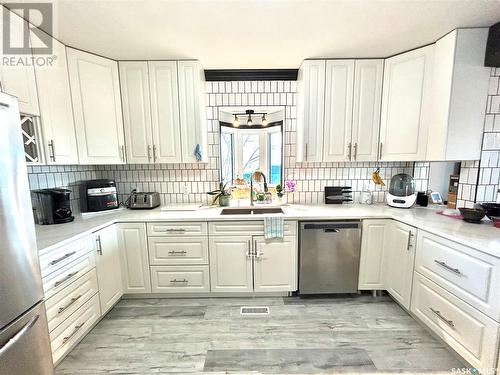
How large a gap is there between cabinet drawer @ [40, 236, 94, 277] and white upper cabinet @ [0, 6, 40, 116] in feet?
3.33

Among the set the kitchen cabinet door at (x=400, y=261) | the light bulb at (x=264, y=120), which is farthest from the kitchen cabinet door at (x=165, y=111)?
the kitchen cabinet door at (x=400, y=261)

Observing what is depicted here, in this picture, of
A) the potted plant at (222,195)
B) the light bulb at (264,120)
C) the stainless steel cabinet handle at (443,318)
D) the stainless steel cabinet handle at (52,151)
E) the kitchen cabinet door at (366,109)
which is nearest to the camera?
the stainless steel cabinet handle at (443,318)

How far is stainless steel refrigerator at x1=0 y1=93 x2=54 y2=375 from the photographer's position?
92 centimetres

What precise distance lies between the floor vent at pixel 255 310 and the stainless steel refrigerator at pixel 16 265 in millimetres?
1390

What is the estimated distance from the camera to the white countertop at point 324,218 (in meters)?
1.40

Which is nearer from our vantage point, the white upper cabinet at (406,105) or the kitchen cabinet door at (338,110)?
the white upper cabinet at (406,105)

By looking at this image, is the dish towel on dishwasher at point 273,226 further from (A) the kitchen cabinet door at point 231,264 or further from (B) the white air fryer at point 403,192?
(B) the white air fryer at point 403,192

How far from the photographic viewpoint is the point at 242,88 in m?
2.47

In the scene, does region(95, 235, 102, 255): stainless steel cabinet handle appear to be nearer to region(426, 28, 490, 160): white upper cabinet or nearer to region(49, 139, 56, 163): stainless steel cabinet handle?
region(49, 139, 56, 163): stainless steel cabinet handle

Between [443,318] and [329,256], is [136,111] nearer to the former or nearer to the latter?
[329,256]

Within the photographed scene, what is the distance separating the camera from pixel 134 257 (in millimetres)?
2084

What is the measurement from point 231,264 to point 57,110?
2051mm

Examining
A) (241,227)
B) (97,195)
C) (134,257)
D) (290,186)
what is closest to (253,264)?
(241,227)

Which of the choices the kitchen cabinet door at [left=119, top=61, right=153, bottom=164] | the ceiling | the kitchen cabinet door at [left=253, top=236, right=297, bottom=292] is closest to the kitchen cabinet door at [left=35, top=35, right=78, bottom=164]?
the ceiling
